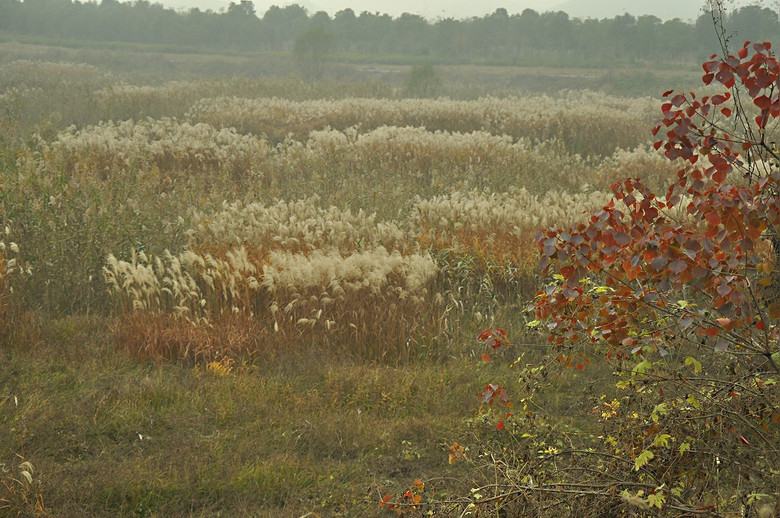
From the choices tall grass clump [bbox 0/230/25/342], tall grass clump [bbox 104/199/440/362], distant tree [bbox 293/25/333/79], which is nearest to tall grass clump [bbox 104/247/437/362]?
tall grass clump [bbox 104/199/440/362]

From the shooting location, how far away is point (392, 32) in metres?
69.8

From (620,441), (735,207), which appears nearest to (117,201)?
(620,441)

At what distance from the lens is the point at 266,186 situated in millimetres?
11703

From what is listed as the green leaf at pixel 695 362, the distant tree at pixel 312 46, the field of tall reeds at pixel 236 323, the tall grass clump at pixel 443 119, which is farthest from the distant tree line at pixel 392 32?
the green leaf at pixel 695 362

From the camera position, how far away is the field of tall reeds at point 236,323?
4152 millimetres

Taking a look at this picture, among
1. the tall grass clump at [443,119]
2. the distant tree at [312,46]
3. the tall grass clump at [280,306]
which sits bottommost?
the tall grass clump at [280,306]

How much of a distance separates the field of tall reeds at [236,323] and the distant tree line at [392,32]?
54.4 m

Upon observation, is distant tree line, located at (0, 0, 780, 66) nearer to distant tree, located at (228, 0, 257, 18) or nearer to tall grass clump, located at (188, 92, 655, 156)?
distant tree, located at (228, 0, 257, 18)

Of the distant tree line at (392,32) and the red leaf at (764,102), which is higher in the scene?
the distant tree line at (392,32)

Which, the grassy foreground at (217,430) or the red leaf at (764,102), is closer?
the red leaf at (764,102)

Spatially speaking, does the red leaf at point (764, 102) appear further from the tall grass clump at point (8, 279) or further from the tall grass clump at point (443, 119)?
the tall grass clump at point (443, 119)

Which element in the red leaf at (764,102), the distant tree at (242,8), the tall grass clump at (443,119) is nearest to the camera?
the red leaf at (764,102)

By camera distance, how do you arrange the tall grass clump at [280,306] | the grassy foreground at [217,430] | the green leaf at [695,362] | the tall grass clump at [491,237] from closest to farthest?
the green leaf at [695,362] → the grassy foreground at [217,430] → the tall grass clump at [280,306] → the tall grass clump at [491,237]

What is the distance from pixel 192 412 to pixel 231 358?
0.92m
